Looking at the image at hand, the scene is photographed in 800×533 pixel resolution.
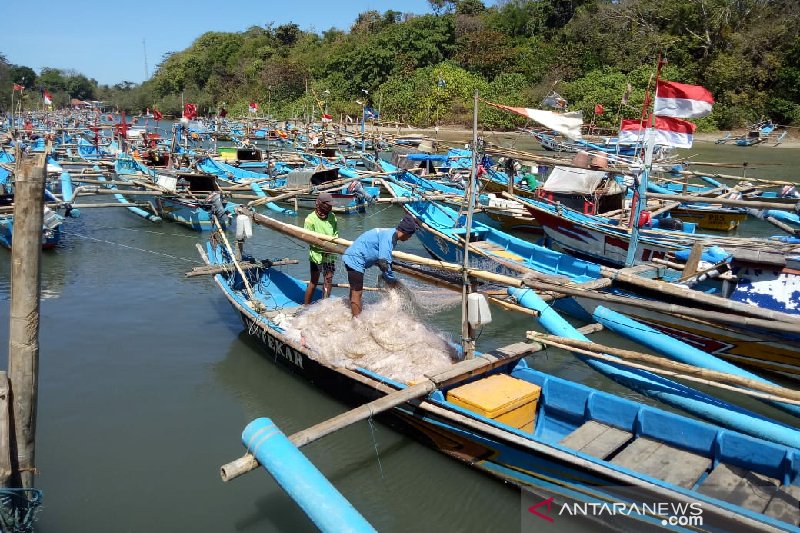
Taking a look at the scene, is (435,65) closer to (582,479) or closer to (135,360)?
(135,360)

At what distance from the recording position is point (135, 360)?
1036 cm

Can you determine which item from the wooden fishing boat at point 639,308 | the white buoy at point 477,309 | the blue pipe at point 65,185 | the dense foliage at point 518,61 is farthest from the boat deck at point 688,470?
the dense foliage at point 518,61

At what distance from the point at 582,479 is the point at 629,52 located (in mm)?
49198

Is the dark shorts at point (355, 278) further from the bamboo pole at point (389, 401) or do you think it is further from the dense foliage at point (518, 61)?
the dense foliage at point (518, 61)

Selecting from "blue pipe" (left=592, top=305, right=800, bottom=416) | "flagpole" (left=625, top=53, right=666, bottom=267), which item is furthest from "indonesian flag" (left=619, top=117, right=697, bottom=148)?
"blue pipe" (left=592, top=305, right=800, bottom=416)

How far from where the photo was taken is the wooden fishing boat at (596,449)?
17.5ft

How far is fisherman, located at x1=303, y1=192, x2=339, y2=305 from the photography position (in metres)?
10.2

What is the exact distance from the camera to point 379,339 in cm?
868

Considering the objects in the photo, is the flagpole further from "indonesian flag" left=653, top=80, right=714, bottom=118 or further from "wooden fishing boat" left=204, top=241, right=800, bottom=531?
"wooden fishing boat" left=204, top=241, right=800, bottom=531

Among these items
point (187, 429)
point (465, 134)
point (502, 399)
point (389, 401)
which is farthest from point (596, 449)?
point (465, 134)

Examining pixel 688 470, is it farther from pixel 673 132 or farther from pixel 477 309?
pixel 673 132

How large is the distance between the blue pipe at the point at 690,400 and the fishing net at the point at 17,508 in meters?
6.34

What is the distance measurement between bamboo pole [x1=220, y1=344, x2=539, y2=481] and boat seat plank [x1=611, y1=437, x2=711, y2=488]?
1.83 meters

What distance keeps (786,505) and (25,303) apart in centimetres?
696
